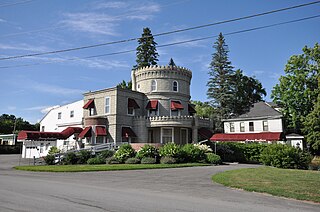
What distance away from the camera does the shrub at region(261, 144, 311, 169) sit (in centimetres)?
2347

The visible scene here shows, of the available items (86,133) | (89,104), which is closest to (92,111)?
(89,104)

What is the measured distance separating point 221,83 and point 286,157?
3989 centimetres

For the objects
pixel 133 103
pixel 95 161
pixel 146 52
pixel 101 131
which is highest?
pixel 146 52

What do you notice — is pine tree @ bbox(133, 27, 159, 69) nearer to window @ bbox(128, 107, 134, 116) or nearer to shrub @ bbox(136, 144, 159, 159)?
window @ bbox(128, 107, 134, 116)

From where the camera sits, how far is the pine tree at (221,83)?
60.3m

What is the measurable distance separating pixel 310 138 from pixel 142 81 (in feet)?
85.3

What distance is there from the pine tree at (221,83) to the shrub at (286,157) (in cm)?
3496

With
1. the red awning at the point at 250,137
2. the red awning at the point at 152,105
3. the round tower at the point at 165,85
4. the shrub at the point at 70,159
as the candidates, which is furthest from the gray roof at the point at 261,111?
the shrub at the point at 70,159

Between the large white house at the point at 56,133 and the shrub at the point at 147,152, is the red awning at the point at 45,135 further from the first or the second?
the shrub at the point at 147,152

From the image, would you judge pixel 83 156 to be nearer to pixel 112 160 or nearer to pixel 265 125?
pixel 112 160

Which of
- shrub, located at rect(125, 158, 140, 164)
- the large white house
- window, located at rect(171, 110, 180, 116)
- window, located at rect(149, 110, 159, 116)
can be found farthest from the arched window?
shrub, located at rect(125, 158, 140, 164)

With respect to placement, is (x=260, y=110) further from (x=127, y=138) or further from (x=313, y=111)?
(x=127, y=138)

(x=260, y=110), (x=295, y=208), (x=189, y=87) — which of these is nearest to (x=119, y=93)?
(x=189, y=87)

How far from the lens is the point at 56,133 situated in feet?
129
